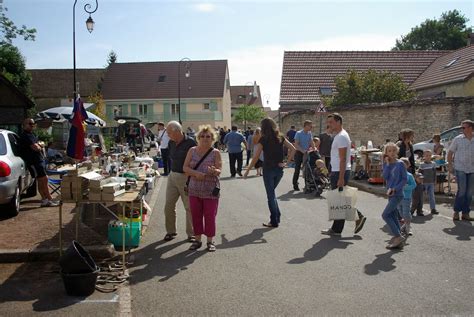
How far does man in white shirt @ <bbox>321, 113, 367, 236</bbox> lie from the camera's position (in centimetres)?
838

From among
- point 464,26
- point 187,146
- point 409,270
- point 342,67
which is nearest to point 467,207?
point 409,270

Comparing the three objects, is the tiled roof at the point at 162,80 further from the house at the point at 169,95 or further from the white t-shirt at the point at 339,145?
the white t-shirt at the point at 339,145

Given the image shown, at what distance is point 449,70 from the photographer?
116 ft

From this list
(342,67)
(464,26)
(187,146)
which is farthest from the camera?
(464,26)

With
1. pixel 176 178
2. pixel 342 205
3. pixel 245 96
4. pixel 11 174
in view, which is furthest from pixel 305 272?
pixel 245 96

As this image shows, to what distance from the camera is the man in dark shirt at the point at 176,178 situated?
8.17 meters

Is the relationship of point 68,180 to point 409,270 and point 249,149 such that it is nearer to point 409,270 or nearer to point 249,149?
point 409,270

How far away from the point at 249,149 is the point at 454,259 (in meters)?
16.4

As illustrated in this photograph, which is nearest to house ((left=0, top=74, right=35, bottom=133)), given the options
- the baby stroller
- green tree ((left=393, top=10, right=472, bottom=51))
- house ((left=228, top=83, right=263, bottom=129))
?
the baby stroller

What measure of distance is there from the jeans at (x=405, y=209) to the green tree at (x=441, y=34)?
6566 centimetres

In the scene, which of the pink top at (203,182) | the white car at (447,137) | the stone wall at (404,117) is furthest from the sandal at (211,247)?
the stone wall at (404,117)

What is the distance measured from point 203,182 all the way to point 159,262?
4.21 feet

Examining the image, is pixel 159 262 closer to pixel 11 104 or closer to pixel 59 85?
pixel 11 104

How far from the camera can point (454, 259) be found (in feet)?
23.3
